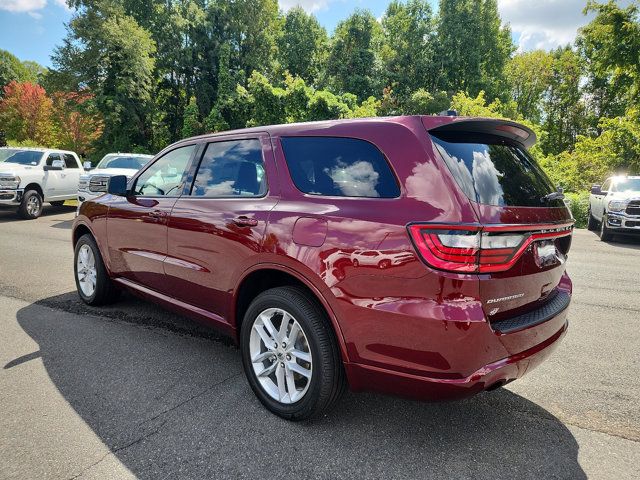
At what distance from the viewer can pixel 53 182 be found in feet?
45.2

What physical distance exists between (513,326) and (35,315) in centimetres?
463

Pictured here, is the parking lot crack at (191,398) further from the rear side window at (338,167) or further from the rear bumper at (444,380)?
the rear side window at (338,167)

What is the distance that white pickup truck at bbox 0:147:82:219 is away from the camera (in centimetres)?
1238

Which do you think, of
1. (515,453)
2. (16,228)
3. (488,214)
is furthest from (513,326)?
(16,228)

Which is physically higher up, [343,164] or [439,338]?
[343,164]

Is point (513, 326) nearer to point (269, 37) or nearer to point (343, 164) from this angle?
point (343, 164)

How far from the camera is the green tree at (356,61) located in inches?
1529

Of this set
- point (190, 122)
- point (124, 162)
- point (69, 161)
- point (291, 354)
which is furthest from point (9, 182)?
point (190, 122)

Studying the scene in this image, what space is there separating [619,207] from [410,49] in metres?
38.2

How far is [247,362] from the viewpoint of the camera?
9.70 ft

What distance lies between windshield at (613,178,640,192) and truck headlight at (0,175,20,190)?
53.7 feet

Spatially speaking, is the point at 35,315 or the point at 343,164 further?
the point at 35,315

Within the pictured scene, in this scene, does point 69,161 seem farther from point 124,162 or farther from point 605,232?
point 605,232

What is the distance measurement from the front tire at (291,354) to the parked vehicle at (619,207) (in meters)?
11.1
